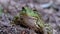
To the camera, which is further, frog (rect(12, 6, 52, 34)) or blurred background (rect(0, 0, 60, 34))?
frog (rect(12, 6, 52, 34))

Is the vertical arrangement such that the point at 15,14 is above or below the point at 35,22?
below

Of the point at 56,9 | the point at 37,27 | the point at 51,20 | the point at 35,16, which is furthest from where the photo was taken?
the point at 56,9

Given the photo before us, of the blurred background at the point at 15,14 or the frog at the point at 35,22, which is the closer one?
the blurred background at the point at 15,14

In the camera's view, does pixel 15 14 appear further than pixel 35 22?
Yes

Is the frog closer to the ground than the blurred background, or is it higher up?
higher up

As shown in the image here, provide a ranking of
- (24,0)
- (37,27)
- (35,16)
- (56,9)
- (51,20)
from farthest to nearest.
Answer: (24,0)
(56,9)
(51,20)
(35,16)
(37,27)

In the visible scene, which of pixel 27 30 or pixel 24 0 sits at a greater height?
pixel 27 30

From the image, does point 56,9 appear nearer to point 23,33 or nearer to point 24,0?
point 24,0

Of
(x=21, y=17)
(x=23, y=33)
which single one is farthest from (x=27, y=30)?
(x=21, y=17)

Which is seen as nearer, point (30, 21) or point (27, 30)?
point (27, 30)

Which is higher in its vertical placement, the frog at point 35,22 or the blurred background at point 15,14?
the frog at point 35,22
